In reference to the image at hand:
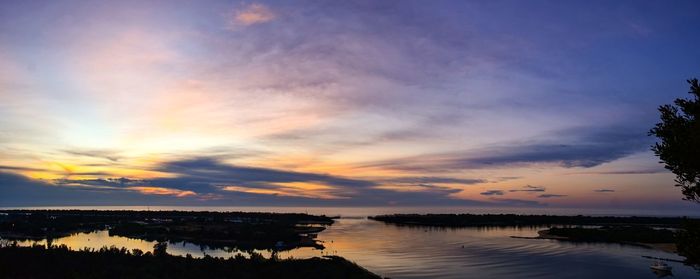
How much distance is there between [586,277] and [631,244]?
44.5m

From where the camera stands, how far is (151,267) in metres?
41.1

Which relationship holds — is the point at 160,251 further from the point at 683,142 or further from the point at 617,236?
the point at 617,236

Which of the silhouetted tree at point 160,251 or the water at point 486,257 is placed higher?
the silhouetted tree at point 160,251

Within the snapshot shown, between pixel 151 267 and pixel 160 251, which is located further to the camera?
pixel 160 251

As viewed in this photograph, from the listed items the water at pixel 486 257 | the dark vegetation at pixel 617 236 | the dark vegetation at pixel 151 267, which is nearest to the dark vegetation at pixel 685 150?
the dark vegetation at pixel 151 267

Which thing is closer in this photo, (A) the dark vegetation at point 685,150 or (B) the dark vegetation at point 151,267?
(A) the dark vegetation at point 685,150

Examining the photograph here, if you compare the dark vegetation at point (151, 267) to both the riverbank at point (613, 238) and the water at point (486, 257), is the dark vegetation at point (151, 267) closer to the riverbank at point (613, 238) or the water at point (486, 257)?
the water at point (486, 257)

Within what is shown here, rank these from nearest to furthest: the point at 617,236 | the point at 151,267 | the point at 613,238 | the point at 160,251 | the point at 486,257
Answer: the point at 151,267 < the point at 160,251 < the point at 486,257 < the point at 613,238 < the point at 617,236

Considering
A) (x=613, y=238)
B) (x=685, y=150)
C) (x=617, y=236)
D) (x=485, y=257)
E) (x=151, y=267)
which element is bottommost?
(x=485, y=257)

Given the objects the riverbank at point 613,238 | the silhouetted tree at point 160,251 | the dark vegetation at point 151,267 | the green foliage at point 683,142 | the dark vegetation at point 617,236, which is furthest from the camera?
the dark vegetation at point 617,236

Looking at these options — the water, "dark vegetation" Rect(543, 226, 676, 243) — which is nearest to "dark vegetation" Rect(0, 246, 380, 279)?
the water


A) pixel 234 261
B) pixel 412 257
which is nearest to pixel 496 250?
pixel 412 257

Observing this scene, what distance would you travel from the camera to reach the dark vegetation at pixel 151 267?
39.1 metres

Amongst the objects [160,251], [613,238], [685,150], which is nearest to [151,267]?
[160,251]
